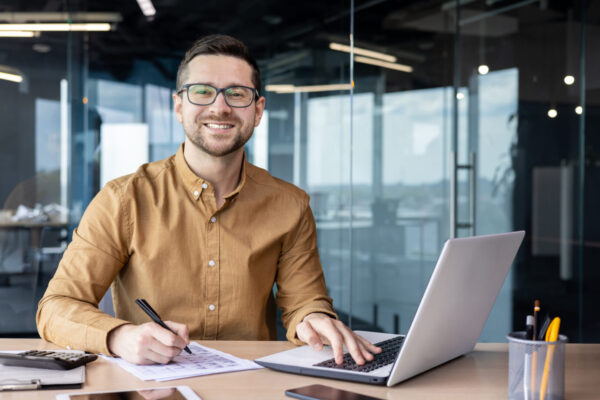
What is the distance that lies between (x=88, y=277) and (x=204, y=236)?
12.4 inches

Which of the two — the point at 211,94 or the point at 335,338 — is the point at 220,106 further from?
the point at 335,338

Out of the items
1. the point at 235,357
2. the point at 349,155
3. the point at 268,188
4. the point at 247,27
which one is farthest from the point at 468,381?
the point at 247,27

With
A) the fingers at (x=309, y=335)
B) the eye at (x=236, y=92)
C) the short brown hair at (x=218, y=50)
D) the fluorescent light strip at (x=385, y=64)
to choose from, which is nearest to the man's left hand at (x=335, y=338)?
the fingers at (x=309, y=335)

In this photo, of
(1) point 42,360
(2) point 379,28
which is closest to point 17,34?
(2) point 379,28

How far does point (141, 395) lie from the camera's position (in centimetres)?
109

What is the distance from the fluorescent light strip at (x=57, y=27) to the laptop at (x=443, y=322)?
292 centimetres

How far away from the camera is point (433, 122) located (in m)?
4.04

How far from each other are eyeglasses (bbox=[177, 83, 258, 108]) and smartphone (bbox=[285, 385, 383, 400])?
857 mm

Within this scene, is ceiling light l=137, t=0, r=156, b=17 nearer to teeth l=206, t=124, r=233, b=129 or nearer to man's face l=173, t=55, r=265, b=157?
man's face l=173, t=55, r=265, b=157

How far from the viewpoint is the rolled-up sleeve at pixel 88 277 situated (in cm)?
145

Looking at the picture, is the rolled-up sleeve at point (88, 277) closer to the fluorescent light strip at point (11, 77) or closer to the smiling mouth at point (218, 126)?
the smiling mouth at point (218, 126)

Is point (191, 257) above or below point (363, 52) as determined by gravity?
below

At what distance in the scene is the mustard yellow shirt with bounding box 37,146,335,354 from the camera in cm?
169

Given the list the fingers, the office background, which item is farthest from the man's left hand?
the office background
